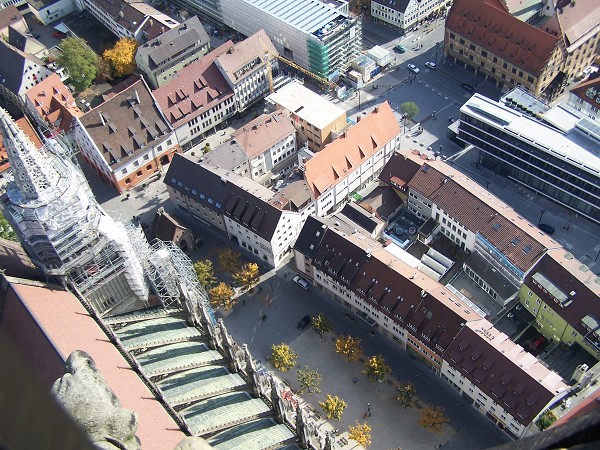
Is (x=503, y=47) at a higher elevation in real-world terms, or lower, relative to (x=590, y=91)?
higher

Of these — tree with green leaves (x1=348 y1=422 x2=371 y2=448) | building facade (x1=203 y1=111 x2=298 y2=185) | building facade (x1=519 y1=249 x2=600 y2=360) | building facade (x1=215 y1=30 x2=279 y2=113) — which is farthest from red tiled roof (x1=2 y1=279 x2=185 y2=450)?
building facade (x1=215 y1=30 x2=279 y2=113)

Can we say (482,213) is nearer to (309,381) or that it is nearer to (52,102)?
(309,381)

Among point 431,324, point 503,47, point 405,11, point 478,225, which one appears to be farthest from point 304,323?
point 405,11

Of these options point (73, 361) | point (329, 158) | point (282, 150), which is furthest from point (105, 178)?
point (73, 361)

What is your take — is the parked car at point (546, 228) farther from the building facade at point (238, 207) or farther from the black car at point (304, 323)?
the black car at point (304, 323)

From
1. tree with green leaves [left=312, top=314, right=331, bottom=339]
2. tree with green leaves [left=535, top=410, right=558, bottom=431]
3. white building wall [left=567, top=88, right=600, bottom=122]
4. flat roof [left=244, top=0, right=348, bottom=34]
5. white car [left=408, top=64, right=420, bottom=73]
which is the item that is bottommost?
tree with green leaves [left=312, top=314, right=331, bottom=339]

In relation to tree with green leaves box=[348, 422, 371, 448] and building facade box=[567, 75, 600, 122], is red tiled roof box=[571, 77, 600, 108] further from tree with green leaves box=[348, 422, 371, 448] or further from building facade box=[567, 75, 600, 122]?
tree with green leaves box=[348, 422, 371, 448]

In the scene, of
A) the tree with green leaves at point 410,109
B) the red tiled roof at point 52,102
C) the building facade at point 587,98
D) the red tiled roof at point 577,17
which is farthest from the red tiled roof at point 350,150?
the red tiled roof at point 52,102
